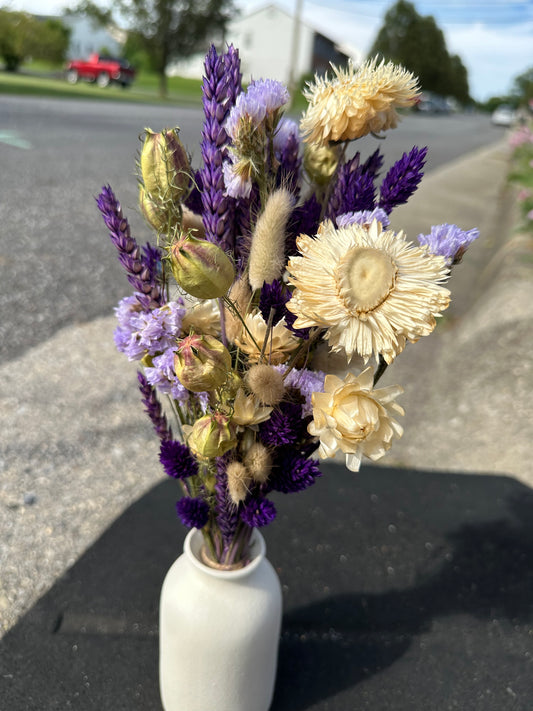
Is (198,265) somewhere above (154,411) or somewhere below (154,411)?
above

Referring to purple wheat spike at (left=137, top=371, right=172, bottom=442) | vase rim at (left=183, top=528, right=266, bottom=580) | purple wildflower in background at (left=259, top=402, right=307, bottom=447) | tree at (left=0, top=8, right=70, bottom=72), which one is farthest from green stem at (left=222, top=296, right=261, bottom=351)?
tree at (left=0, top=8, right=70, bottom=72)

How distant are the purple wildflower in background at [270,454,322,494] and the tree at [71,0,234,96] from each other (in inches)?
1149

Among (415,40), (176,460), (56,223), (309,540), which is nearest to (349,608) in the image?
(309,540)

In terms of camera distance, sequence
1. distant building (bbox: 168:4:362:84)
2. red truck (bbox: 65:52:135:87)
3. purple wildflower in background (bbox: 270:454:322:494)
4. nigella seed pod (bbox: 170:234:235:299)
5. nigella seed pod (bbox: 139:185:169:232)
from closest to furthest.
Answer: nigella seed pod (bbox: 170:234:235:299), nigella seed pod (bbox: 139:185:169:232), purple wildflower in background (bbox: 270:454:322:494), red truck (bbox: 65:52:135:87), distant building (bbox: 168:4:362:84)

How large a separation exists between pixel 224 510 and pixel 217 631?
251 millimetres

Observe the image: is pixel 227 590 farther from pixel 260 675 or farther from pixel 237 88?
pixel 237 88

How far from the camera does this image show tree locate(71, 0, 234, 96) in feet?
87.6

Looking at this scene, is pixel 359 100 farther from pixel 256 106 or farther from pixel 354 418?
pixel 354 418

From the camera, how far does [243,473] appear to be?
91 cm

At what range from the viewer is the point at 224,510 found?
0.99 metres

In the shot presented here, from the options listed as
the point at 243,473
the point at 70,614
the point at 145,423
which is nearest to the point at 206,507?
the point at 243,473

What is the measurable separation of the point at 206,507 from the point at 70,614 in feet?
2.39

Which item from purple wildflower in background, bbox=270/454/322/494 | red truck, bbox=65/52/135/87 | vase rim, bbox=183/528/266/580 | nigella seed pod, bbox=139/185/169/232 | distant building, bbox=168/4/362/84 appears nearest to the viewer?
nigella seed pod, bbox=139/185/169/232

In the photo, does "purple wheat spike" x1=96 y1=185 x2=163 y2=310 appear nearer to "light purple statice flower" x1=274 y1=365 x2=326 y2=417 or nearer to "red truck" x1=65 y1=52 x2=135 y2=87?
"light purple statice flower" x1=274 y1=365 x2=326 y2=417
